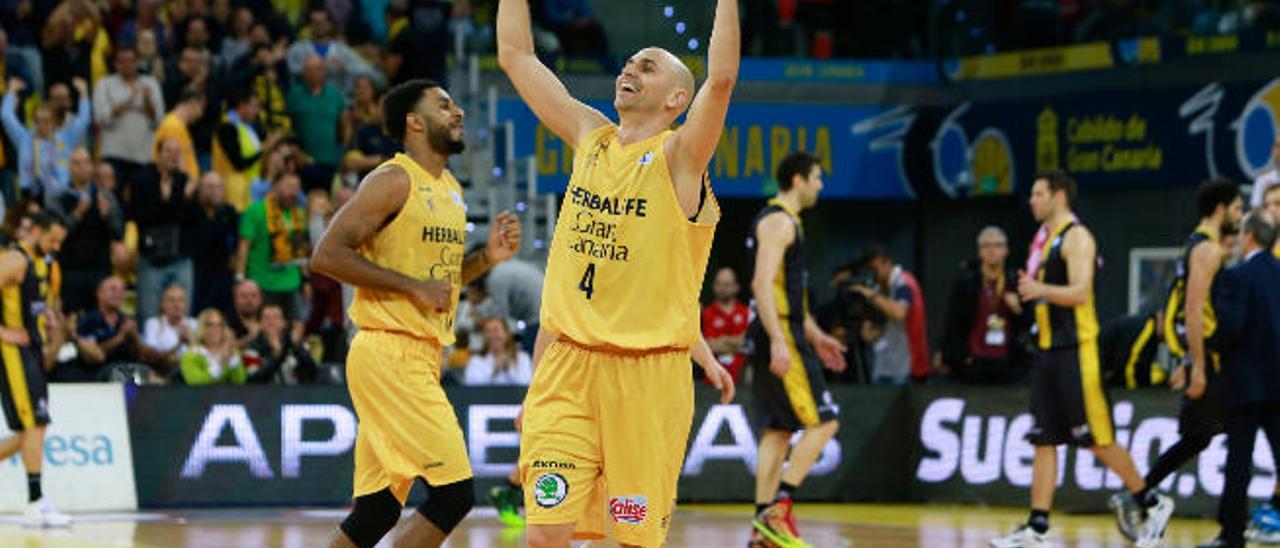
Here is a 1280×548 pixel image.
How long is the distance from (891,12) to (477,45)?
5.25 meters

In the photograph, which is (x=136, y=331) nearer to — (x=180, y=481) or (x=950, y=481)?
(x=180, y=481)

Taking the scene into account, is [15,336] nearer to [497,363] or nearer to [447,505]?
[497,363]

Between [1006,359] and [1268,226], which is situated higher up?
[1268,226]

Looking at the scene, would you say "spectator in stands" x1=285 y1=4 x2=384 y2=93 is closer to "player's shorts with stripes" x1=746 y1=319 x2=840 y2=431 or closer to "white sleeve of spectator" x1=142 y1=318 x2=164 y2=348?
"white sleeve of spectator" x1=142 y1=318 x2=164 y2=348

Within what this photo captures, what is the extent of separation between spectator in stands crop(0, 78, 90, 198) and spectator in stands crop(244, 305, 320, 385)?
2.66 m

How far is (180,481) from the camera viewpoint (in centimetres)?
1650

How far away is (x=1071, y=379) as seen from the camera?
14242 mm

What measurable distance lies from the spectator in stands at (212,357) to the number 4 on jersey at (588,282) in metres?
9.69

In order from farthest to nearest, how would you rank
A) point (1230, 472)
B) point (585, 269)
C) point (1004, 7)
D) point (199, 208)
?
1. point (1004, 7)
2. point (199, 208)
3. point (1230, 472)
4. point (585, 269)

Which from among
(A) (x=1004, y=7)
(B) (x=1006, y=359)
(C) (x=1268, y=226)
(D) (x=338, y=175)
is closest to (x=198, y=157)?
(D) (x=338, y=175)

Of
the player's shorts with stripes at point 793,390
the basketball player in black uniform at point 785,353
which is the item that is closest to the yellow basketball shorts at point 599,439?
the basketball player in black uniform at point 785,353

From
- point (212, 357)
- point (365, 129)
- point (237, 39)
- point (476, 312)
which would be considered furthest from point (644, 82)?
point (237, 39)

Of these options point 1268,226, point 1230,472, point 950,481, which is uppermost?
Result: point 1268,226

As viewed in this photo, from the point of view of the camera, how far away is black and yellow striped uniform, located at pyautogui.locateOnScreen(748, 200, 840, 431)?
13.7 metres
